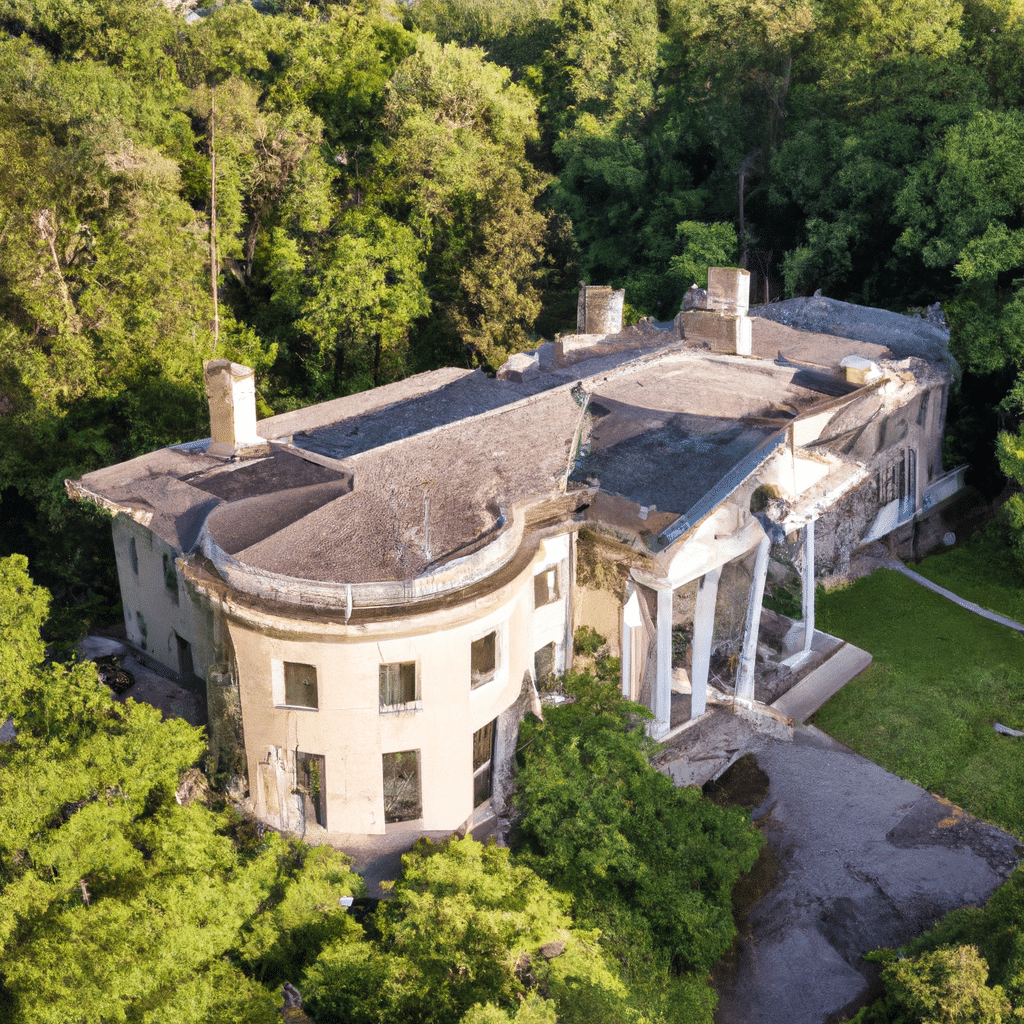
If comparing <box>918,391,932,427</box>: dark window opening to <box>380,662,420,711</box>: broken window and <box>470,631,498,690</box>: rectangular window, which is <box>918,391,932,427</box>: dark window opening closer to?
<box>470,631,498,690</box>: rectangular window

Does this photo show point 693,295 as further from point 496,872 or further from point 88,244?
point 496,872

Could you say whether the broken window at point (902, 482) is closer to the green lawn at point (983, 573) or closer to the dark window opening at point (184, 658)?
the green lawn at point (983, 573)

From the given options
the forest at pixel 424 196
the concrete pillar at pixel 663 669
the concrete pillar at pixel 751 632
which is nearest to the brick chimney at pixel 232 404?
the forest at pixel 424 196

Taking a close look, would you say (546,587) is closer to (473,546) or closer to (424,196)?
(473,546)

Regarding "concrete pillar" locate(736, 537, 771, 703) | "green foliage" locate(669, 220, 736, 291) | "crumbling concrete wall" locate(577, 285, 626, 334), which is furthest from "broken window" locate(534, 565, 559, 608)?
"green foliage" locate(669, 220, 736, 291)

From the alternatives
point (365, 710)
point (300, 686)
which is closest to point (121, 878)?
point (300, 686)

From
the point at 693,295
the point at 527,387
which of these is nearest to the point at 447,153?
the point at 693,295

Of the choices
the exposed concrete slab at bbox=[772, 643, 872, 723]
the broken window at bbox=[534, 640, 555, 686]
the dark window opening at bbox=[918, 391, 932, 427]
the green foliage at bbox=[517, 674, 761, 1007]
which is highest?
the dark window opening at bbox=[918, 391, 932, 427]
